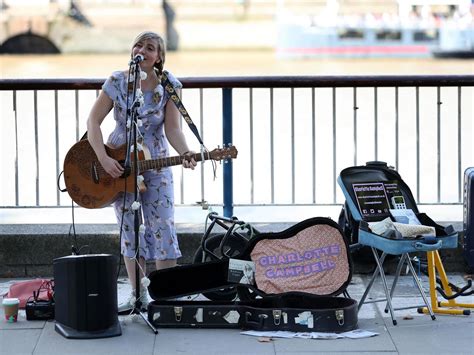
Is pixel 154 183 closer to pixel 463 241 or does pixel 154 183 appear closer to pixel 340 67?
pixel 463 241

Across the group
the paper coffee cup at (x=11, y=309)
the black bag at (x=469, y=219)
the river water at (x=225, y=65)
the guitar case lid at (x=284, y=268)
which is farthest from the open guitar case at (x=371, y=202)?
the river water at (x=225, y=65)

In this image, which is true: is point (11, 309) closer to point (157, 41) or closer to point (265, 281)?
point (265, 281)

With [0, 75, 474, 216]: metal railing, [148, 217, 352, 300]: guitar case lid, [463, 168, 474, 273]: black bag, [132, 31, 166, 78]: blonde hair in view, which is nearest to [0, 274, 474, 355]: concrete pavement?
[148, 217, 352, 300]: guitar case lid

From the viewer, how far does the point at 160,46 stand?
7.25 metres

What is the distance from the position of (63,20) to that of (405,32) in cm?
1322

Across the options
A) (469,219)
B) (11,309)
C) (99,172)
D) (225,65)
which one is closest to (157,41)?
(99,172)

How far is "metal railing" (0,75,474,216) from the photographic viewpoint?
895 centimetres

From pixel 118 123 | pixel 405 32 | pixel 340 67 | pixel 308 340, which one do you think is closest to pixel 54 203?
pixel 118 123

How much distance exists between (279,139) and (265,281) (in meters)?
8.26

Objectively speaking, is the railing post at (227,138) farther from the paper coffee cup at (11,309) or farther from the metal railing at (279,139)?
the paper coffee cup at (11,309)

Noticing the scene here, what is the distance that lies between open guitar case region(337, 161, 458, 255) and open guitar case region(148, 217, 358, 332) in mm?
260

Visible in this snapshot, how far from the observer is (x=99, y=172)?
7.37 metres

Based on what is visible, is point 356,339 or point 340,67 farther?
point 340,67

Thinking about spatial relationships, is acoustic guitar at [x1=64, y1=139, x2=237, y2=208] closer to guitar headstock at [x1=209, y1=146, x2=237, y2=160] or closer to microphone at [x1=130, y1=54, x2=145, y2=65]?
guitar headstock at [x1=209, y1=146, x2=237, y2=160]
